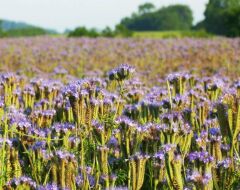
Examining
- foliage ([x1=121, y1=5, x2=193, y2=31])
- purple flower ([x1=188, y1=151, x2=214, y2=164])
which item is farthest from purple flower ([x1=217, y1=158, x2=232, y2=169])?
foliage ([x1=121, y1=5, x2=193, y2=31])

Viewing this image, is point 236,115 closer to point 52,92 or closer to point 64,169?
point 64,169

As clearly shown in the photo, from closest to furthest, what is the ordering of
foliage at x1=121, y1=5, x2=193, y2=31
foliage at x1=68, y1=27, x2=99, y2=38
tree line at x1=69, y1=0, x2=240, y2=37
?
foliage at x1=68, y1=27, x2=99, y2=38, tree line at x1=69, y1=0, x2=240, y2=37, foliage at x1=121, y1=5, x2=193, y2=31

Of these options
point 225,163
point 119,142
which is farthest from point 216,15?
point 225,163

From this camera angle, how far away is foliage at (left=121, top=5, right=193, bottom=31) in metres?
118

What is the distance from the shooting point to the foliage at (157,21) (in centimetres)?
11775

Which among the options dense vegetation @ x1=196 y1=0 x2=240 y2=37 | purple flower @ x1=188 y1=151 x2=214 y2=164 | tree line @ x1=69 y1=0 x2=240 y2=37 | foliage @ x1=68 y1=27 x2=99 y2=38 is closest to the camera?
purple flower @ x1=188 y1=151 x2=214 y2=164

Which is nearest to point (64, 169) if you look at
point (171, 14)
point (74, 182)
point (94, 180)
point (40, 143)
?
point (74, 182)

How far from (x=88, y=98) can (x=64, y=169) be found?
0.54 m

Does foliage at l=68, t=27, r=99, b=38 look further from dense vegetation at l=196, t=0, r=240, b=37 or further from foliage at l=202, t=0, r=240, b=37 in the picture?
dense vegetation at l=196, t=0, r=240, b=37

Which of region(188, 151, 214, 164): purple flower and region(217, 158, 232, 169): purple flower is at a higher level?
region(188, 151, 214, 164): purple flower

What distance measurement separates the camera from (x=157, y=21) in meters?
120

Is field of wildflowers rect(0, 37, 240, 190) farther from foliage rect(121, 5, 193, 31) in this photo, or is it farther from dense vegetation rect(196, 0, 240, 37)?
foliage rect(121, 5, 193, 31)

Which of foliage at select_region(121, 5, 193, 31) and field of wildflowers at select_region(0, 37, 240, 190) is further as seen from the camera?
foliage at select_region(121, 5, 193, 31)

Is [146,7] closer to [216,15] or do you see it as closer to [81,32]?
[216,15]
